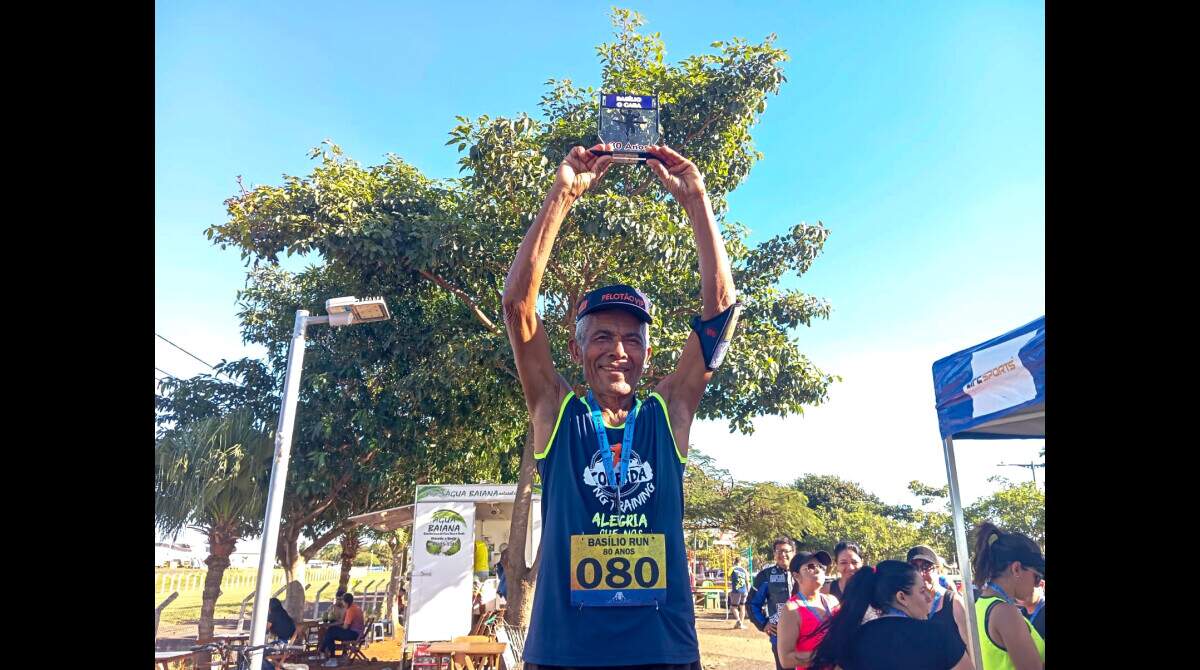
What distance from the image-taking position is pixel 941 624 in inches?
199

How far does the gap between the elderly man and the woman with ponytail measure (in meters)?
2.87

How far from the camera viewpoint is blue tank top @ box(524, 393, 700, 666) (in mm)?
2064

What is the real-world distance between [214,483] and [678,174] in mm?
12433

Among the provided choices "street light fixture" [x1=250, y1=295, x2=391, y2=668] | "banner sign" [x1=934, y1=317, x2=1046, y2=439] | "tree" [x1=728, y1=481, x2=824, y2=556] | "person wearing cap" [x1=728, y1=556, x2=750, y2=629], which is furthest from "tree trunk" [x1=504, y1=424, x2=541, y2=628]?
"tree" [x1=728, y1=481, x2=824, y2=556]

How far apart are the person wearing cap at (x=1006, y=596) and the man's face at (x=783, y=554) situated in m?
3.44

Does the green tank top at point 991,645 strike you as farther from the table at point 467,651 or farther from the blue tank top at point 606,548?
the table at point 467,651

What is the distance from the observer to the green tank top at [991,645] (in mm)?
3965

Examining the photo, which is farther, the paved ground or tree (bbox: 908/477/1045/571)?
tree (bbox: 908/477/1045/571)

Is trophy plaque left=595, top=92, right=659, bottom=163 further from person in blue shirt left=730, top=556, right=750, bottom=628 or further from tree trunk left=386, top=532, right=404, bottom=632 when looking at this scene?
person in blue shirt left=730, top=556, right=750, bottom=628

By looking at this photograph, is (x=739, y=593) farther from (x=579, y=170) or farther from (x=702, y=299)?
(x=579, y=170)
